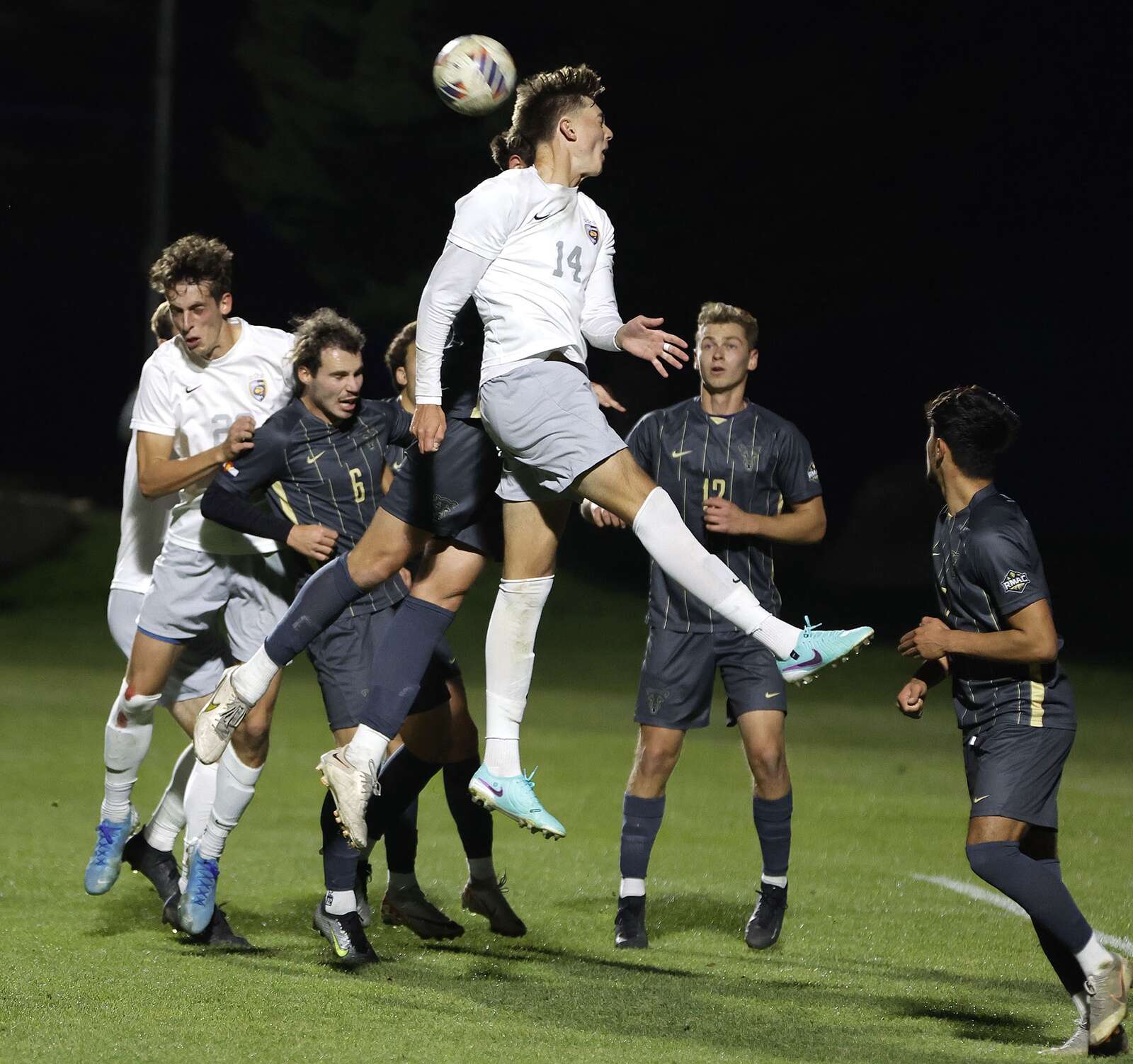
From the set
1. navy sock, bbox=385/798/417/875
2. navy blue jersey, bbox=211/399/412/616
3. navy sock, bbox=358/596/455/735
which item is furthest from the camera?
navy sock, bbox=385/798/417/875

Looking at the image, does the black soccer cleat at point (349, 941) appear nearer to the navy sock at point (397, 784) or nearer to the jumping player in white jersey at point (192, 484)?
the navy sock at point (397, 784)

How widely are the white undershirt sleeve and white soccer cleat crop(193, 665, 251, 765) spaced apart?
47.7 inches

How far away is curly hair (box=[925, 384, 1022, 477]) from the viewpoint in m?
4.60

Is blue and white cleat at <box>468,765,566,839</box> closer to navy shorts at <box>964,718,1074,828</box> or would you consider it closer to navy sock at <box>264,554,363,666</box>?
navy sock at <box>264,554,363,666</box>

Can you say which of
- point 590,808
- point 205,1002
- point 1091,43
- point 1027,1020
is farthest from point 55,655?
point 1091,43

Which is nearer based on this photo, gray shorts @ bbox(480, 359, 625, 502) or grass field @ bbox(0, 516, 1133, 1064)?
grass field @ bbox(0, 516, 1133, 1064)

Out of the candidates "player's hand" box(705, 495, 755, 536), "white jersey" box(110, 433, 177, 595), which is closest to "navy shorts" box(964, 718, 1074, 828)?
"player's hand" box(705, 495, 755, 536)

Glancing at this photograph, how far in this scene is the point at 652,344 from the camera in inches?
181

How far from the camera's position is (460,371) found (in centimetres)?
488

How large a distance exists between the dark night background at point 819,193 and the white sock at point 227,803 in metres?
16.7

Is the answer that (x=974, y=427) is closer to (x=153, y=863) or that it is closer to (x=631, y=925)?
(x=631, y=925)

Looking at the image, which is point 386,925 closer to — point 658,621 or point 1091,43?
point 658,621

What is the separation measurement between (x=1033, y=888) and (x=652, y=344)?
1818 mm

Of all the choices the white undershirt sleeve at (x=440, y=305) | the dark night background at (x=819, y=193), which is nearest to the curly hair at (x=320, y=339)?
the white undershirt sleeve at (x=440, y=305)
